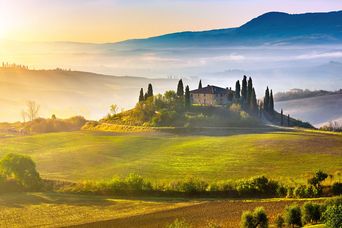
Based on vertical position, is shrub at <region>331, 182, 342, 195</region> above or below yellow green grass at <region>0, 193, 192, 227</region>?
above

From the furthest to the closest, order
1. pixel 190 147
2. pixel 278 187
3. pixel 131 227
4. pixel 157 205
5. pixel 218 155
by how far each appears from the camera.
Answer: pixel 190 147 → pixel 218 155 → pixel 278 187 → pixel 157 205 → pixel 131 227

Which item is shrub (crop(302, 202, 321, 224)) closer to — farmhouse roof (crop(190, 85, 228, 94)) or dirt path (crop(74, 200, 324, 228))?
dirt path (crop(74, 200, 324, 228))

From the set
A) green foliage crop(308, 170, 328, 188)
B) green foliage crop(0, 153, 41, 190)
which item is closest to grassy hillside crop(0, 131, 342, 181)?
green foliage crop(308, 170, 328, 188)

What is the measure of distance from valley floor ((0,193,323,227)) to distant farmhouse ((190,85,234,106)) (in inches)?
3800

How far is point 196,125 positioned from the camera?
134125 millimetres

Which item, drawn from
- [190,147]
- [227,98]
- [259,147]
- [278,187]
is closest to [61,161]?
[190,147]

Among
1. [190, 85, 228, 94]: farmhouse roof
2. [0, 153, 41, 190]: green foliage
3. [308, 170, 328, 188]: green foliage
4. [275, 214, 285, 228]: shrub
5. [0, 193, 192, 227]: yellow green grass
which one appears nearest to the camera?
[275, 214, 285, 228]: shrub

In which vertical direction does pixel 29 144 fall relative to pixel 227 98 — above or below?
below

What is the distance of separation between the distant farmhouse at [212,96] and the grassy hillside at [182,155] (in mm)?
36884

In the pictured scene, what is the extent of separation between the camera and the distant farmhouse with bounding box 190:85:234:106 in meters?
160

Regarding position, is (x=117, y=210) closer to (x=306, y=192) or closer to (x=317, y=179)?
(x=306, y=192)

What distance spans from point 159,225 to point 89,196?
737 inches

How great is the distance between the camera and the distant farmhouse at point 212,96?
15975 centimetres

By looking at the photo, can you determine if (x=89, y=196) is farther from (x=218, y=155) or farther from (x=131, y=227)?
(x=218, y=155)
